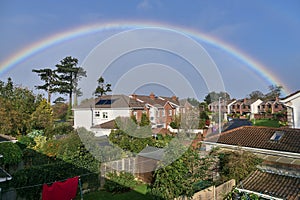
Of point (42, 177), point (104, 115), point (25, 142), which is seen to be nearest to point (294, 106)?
point (42, 177)

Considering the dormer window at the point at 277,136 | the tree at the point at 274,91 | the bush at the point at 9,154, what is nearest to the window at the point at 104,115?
the bush at the point at 9,154

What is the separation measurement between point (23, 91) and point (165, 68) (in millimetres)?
18961

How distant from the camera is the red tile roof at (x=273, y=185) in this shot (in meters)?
5.70

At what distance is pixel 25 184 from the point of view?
6891 mm

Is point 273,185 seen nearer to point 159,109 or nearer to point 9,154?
point 9,154

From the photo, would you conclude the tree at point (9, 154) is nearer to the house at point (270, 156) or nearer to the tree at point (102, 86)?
the tree at point (102, 86)

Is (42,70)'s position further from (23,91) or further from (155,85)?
(155,85)

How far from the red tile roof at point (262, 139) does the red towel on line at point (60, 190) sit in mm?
5716

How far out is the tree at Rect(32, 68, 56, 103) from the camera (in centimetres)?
3004

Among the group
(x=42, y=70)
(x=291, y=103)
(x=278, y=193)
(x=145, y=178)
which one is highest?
(x=42, y=70)

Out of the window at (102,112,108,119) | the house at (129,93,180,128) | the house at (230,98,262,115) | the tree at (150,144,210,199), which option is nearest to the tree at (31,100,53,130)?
the window at (102,112,108,119)

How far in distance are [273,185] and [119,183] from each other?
494 cm

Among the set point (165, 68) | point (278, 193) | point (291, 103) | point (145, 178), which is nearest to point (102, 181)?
point (145, 178)

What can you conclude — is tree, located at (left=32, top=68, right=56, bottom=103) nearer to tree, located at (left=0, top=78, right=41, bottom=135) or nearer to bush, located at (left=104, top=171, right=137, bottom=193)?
tree, located at (left=0, top=78, right=41, bottom=135)
